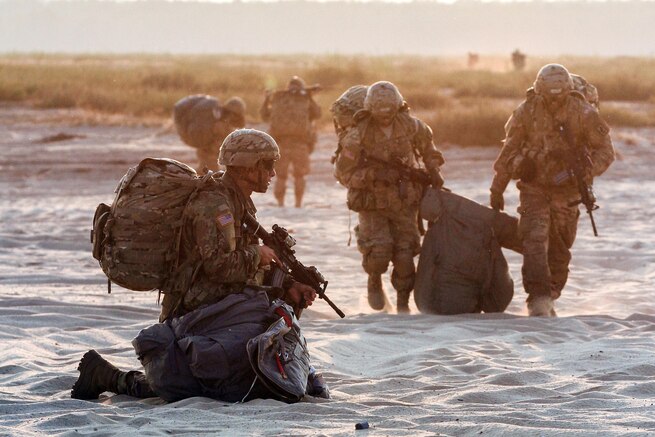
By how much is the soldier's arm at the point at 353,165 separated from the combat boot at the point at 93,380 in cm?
347

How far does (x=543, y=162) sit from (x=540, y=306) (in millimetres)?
1032

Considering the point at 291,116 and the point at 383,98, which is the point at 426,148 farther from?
the point at 291,116

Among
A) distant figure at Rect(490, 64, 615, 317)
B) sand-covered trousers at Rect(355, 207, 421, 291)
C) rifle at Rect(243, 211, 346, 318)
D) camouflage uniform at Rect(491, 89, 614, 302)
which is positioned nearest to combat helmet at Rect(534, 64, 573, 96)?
distant figure at Rect(490, 64, 615, 317)

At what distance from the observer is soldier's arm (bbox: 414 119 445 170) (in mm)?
9953

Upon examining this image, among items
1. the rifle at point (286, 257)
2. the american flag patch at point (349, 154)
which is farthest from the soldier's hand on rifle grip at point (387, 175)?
the rifle at point (286, 257)

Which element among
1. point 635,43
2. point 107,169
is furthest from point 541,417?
point 635,43

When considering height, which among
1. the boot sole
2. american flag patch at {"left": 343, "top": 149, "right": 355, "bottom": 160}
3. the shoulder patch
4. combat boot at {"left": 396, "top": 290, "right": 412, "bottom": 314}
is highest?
the shoulder patch

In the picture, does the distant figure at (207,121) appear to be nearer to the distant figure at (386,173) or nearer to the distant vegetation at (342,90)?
the distant figure at (386,173)

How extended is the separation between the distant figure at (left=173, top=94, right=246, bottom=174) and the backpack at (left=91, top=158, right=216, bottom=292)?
355 inches

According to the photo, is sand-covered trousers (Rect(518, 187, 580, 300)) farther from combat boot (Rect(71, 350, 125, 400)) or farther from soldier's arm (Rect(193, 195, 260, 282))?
combat boot (Rect(71, 350, 125, 400))

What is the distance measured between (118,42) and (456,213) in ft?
507

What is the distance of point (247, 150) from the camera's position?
6633mm

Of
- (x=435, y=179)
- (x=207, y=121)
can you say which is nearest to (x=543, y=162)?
(x=435, y=179)

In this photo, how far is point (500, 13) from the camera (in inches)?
6422
